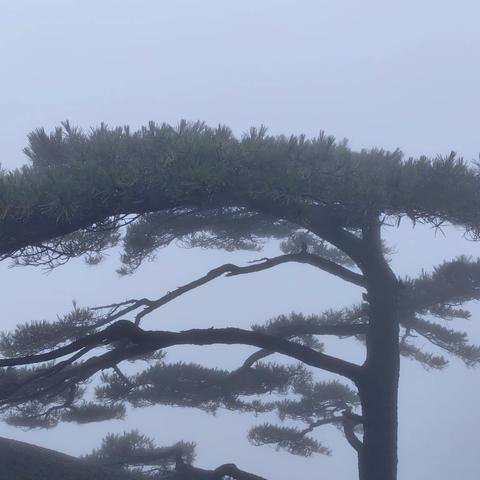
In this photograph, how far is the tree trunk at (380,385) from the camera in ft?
7.78

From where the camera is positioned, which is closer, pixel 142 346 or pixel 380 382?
pixel 142 346

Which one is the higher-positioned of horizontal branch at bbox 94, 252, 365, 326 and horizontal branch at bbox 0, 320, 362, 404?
horizontal branch at bbox 94, 252, 365, 326

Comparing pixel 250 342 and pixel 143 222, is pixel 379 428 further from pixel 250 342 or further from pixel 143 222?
pixel 143 222

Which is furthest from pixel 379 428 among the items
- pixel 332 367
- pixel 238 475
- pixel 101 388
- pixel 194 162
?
pixel 194 162

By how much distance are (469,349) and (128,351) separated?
62.3 inches

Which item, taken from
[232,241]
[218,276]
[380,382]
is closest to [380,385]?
[380,382]

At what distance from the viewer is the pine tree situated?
180cm

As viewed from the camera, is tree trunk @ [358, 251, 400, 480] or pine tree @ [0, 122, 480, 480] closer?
pine tree @ [0, 122, 480, 480]

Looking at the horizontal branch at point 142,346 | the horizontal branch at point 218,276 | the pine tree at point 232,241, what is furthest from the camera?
the horizontal branch at point 218,276

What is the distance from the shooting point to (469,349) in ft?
9.99

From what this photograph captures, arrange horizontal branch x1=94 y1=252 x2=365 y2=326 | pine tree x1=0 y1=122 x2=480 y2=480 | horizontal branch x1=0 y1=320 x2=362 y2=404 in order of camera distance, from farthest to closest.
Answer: horizontal branch x1=94 y1=252 x2=365 y2=326 → horizontal branch x1=0 y1=320 x2=362 y2=404 → pine tree x1=0 y1=122 x2=480 y2=480

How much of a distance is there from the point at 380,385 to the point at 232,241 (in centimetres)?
96

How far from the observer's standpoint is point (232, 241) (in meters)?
3.08

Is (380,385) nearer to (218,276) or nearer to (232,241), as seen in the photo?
(218,276)
